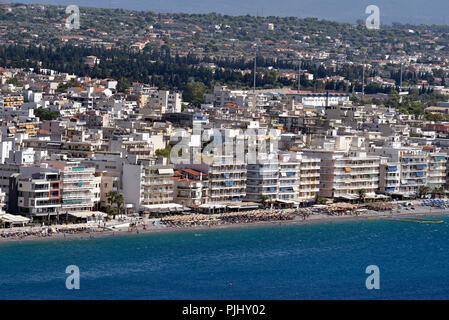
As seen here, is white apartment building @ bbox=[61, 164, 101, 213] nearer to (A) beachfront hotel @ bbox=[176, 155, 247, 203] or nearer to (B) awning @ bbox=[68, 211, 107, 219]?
(B) awning @ bbox=[68, 211, 107, 219]

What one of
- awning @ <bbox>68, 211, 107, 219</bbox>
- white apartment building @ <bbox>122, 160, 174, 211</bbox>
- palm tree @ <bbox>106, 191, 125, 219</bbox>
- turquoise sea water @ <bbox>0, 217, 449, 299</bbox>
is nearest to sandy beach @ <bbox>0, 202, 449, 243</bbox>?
turquoise sea water @ <bbox>0, 217, 449, 299</bbox>

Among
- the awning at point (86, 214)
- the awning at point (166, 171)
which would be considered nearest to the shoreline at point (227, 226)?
the awning at point (86, 214)

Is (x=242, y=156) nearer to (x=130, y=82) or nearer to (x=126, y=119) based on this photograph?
(x=126, y=119)

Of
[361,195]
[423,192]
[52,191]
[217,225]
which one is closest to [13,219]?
[52,191]

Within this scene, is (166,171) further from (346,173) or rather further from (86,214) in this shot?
(346,173)

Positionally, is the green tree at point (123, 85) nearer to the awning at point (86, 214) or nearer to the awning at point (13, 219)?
the awning at point (86, 214)

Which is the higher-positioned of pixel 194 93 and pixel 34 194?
pixel 194 93
